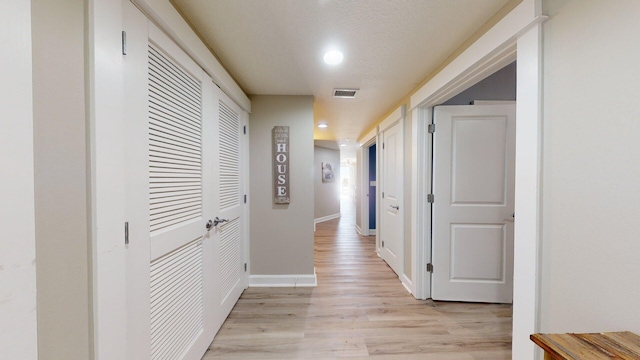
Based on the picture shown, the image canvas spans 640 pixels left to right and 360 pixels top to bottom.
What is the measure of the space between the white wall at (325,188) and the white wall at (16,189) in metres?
6.12

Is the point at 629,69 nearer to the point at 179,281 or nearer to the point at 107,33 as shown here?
the point at 107,33

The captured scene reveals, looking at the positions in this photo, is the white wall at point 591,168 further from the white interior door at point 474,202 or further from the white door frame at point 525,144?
the white interior door at point 474,202

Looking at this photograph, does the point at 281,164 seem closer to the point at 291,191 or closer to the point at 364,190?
the point at 291,191

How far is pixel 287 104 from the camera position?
2789mm

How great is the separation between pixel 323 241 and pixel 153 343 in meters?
3.89

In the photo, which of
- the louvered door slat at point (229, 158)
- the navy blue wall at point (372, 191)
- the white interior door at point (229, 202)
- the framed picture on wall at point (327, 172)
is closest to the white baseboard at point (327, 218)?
the framed picture on wall at point (327, 172)

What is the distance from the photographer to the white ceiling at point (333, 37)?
1354 mm

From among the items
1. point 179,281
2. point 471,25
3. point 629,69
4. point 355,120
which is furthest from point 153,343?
point 355,120

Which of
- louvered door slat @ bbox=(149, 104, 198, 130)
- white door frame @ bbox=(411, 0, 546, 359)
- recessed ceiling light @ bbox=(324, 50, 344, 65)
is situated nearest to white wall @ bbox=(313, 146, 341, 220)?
recessed ceiling light @ bbox=(324, 50, 344, 65)

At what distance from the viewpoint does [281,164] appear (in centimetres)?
277

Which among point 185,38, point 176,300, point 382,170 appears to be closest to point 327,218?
point 382,170

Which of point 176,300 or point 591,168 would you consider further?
point 176,300

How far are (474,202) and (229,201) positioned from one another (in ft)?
7.87

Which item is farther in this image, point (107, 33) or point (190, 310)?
point (190, 310)
